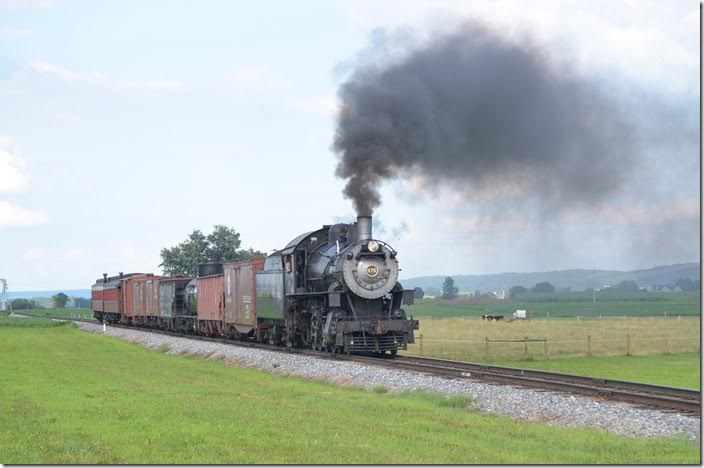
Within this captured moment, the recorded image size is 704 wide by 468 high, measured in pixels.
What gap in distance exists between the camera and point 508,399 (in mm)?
17953

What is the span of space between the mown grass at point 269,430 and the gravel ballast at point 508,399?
578 mm

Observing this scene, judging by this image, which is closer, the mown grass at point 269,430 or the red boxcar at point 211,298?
the mown grass at point 269,430

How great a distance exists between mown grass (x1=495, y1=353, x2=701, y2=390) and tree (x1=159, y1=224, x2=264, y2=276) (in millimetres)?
71418

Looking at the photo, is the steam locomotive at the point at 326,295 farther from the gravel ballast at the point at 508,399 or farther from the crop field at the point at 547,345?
the crop field at the point at 547,345

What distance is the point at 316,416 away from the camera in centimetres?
1628

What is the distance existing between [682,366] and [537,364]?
539cm

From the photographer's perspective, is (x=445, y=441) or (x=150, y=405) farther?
(x=150, y=405)

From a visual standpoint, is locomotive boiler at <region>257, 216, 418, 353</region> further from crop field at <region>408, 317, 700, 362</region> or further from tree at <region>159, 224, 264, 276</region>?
tree at <region>159, 224, 264, 276</region>

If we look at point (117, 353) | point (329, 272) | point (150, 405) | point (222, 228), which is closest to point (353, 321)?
point (329, 272)

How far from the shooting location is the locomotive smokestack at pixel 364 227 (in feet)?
96.9

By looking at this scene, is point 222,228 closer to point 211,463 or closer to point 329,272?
point 329,272

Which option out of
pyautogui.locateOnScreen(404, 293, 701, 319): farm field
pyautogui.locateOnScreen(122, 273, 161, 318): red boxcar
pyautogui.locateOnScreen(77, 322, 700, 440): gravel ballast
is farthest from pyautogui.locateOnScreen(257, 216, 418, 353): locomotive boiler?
pyautogui.locateOnScreen(404, 293, 701, 319): farm field

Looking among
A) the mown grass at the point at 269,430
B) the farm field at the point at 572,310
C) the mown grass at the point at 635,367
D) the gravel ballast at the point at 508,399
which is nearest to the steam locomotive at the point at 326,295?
the gravel ballast at the point at 508,399

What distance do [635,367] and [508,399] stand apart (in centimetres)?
1647
